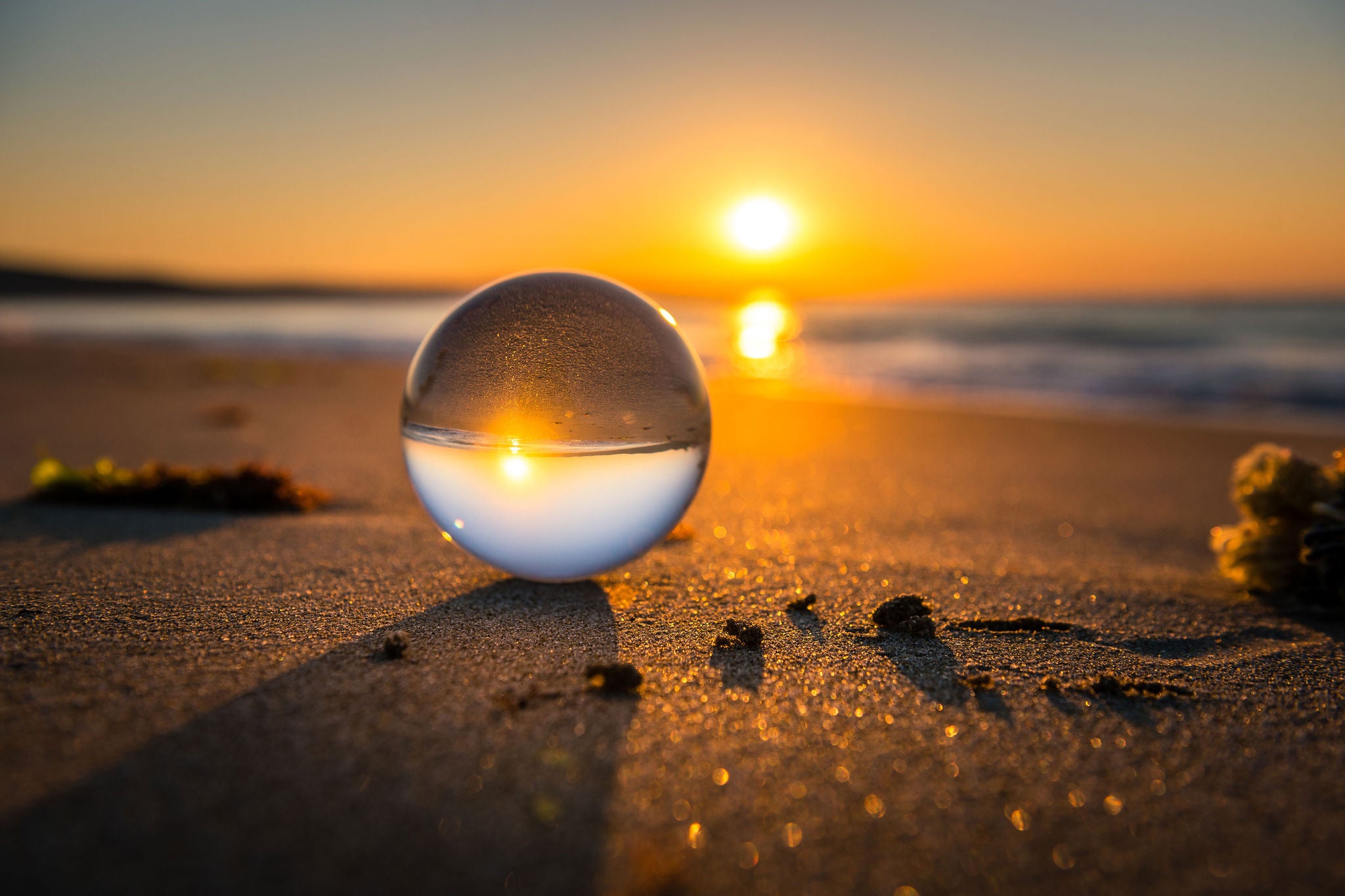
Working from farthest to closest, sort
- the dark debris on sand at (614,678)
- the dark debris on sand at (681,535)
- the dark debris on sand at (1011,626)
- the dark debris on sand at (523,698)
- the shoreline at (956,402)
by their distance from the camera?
the shoreline at (956,402) < the dark debris on sand at (681,535) < the dark debris on sand at (1011,626) < the dark debris on sand at (614,678) < the dark debris on sand at (523,698)

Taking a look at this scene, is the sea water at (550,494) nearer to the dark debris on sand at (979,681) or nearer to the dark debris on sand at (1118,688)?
the dark debris on sand at (979,681)

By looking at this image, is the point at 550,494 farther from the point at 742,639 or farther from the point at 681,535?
the point at 681,535

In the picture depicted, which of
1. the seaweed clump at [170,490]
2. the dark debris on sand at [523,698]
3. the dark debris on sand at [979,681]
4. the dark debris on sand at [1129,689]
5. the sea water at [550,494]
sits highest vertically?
the sea water at [550,494]

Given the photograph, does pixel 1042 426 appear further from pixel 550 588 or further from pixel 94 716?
pixel 94 716

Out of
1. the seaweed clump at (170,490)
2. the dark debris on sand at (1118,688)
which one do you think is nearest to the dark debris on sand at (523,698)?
the dark debris on sand at (1118,688)

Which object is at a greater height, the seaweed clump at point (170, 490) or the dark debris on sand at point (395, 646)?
the seaweed clump at point (170, 490)

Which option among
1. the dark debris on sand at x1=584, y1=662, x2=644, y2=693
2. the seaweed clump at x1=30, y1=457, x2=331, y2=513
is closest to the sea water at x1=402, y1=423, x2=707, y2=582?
the dark debris on sand at x1=584, y1=662, x2=644, y2=693

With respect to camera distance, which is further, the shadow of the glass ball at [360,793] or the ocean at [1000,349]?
the ocean at [1000,349]
